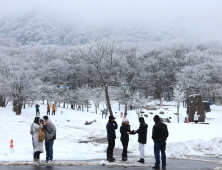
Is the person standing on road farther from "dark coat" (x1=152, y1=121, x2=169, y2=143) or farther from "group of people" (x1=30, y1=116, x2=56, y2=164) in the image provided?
"dark coat" (x1=152, y1=121, x2=169, y2=143)

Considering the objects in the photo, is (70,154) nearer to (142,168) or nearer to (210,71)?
(142,168)

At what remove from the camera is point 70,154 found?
345 inches

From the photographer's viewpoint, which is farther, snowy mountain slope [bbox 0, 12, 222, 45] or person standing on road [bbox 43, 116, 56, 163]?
snowy mountain slope [bbox 0, 12, 222, 45]

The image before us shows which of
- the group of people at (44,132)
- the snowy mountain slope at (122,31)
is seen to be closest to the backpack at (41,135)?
the group of people at (44,132)

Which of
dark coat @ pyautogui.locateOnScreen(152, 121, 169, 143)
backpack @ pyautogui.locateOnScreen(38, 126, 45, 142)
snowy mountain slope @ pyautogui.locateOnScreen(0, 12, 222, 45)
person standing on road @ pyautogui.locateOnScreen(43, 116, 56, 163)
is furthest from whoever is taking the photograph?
snowy mountain slope @ pyautogui.locateOnScreen(0, 12, 222, 45)

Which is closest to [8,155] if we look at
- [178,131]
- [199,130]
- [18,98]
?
[178,131]

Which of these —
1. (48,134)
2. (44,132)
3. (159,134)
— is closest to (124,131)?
(159,134)

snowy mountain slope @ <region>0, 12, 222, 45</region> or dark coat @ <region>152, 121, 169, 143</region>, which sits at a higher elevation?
snowy mountain slope @ <region>0, 12, 222, 45</region>

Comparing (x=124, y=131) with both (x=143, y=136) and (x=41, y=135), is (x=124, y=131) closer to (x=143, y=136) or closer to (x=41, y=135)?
(x=143, y=136)

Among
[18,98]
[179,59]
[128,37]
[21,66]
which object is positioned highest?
[128,37]

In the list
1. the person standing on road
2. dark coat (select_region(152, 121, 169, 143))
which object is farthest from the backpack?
dark coat (select_region(152, 121, 169, 143))

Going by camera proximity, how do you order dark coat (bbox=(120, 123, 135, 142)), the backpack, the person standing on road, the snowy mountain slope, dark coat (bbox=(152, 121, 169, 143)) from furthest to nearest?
the snowy mountain slope
dark coat (bbox=(120, 123, 135, 142))
the person standing on road
the backpack
dark coat (bbox=(152, 121, 169, 143))

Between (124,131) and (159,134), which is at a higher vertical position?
(159,134)

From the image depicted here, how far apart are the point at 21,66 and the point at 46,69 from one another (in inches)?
1042
